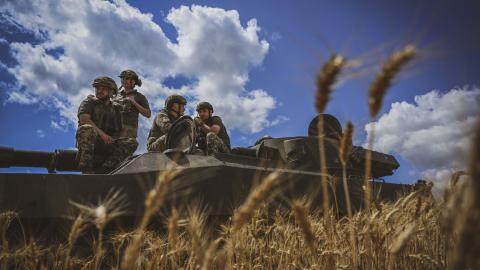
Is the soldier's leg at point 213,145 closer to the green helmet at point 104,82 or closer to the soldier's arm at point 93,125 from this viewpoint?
the soldier's arm at point 93,125

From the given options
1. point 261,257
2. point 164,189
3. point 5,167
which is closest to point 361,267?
point 261,257

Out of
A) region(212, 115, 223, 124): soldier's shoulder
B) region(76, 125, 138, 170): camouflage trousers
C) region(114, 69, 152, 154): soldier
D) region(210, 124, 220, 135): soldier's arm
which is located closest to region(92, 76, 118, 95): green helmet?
region(114, 69, 152, 154): soldier

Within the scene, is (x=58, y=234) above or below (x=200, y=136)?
below

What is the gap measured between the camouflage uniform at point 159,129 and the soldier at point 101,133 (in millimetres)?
726

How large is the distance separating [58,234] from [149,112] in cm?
382

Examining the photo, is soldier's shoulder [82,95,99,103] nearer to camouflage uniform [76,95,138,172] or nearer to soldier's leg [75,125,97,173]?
camouflage uniform [76,95,138,172]

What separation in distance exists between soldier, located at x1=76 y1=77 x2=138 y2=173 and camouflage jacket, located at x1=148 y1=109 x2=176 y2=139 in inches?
32.3

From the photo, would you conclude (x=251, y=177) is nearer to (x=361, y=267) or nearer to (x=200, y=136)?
(x=200, y=136)

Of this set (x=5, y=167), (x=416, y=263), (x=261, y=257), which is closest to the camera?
(x=416, y=263)

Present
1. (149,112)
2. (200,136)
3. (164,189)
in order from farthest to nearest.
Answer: (149,112)
(200,136)
(164,189)

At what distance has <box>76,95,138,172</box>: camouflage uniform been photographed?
5.31 metres

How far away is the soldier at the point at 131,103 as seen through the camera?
707cm

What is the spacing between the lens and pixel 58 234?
12.3 feet

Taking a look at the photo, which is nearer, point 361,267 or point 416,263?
point 361,267
